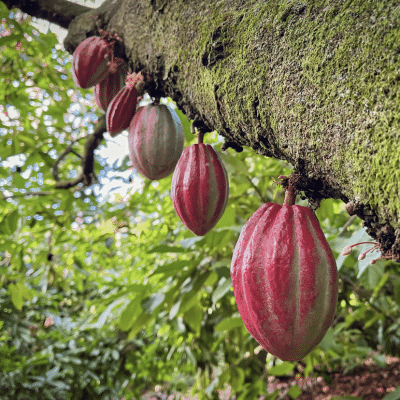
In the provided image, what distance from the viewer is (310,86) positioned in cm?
46

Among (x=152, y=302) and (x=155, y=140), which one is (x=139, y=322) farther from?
(x=155, y=140)

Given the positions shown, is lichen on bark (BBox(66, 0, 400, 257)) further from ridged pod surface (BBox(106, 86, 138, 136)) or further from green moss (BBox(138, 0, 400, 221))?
ridged pod surface (BBox(106, 86, 138, 136))

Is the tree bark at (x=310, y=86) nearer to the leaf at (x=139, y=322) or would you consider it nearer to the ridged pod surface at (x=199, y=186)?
the ridged pod surface at (x=199, y=186)

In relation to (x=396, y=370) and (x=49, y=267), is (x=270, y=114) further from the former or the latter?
(x=396, y=370)

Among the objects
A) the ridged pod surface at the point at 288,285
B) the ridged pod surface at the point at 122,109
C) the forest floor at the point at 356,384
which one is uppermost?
the ridged pod surface at the point at 122,109

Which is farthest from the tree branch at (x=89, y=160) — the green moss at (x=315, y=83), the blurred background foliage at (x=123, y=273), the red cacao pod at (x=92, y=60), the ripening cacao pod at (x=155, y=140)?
the green moss at (x=315, y=83)

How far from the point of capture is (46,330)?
4215 millimetres

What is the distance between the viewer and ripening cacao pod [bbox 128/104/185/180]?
916 millimetres

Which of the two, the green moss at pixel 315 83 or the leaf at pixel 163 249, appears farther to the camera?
the leaf at pixel 163 249

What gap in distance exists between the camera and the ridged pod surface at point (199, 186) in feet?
2.42

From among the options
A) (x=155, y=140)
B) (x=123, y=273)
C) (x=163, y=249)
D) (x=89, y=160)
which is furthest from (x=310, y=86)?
(x=123, y=273)

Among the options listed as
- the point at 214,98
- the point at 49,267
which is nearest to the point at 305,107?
the point at 214,98

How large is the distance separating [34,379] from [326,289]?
3.78m

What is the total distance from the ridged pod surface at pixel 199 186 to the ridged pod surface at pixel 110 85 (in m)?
0.51
